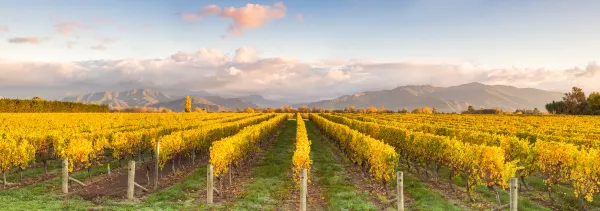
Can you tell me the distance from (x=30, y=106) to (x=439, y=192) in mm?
97019

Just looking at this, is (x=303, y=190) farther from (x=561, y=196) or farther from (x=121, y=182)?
(x=561, y=196)

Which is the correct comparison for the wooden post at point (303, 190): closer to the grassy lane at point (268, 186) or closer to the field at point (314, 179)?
the field at point (314, 179)

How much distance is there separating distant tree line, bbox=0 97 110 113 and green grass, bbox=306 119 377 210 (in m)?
82.9

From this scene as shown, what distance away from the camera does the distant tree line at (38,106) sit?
79.8 metres

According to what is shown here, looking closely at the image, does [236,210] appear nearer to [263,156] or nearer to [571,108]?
[263,156]

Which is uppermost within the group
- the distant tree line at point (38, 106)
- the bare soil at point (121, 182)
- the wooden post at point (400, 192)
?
the distant tree line at point (38, 106)

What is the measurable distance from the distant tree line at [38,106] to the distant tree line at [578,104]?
142964 millimetres

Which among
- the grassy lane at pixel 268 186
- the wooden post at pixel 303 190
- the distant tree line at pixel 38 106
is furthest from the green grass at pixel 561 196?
the distant tree line at pixel 38 106

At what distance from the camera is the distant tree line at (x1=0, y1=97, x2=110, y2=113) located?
262 ft

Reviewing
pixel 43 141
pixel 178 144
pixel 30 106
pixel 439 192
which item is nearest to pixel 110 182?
pixel 178 144

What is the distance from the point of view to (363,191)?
1734cm

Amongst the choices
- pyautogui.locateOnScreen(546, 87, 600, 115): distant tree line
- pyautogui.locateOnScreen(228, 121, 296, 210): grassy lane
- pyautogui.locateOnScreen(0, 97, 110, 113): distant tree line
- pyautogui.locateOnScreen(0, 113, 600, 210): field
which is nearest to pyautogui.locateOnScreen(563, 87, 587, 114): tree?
pyautogui.locateOnScreen(546, 87, 600, 115): distant tree line

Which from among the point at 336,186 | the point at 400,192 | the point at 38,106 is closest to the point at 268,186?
the point at 336,186

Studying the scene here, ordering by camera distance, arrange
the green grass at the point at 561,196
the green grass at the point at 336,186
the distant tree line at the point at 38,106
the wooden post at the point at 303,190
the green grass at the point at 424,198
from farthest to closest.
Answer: the distant tree line at the point at 38,106 < the green grass at the point at 561,196 < the green grass at the point at 336,186 < the green grass at the point at 424,198 < the wooden post at the point at 303,190
